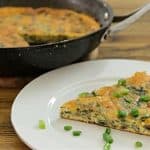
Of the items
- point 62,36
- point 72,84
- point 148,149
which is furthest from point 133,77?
point 62,36

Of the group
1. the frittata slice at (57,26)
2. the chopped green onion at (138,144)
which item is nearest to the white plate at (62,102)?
the chopped green onion at (138,144)

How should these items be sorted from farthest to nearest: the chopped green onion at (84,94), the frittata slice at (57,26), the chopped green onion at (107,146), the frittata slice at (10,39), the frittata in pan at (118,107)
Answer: the frittata slice at (57,26), the frittata slice at (10,39), the chopped green onion at (84,94), the frittata in pan at (118,107), the chopped green onion at (107,146)

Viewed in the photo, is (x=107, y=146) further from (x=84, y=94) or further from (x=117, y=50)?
(x=117, y=50)

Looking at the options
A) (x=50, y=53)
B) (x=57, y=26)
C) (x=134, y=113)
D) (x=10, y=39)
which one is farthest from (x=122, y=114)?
(x=57, y=26)

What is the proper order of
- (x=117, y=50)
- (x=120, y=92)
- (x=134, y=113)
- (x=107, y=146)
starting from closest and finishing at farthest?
(x=107, y=146), (x=134, y=113), (x=120, y=92), (x=117, y=50)

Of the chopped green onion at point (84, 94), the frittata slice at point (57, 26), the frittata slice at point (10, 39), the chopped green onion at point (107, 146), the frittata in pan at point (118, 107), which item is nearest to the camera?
the chopped green onion at point (107, 146)

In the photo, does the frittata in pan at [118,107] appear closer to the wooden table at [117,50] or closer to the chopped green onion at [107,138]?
the chopped green onion at [107,138]

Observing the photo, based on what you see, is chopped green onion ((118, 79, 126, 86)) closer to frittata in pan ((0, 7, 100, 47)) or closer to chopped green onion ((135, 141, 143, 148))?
chopped green onion ((135, 141, 143, 148))

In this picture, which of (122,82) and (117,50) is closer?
(122,82)
